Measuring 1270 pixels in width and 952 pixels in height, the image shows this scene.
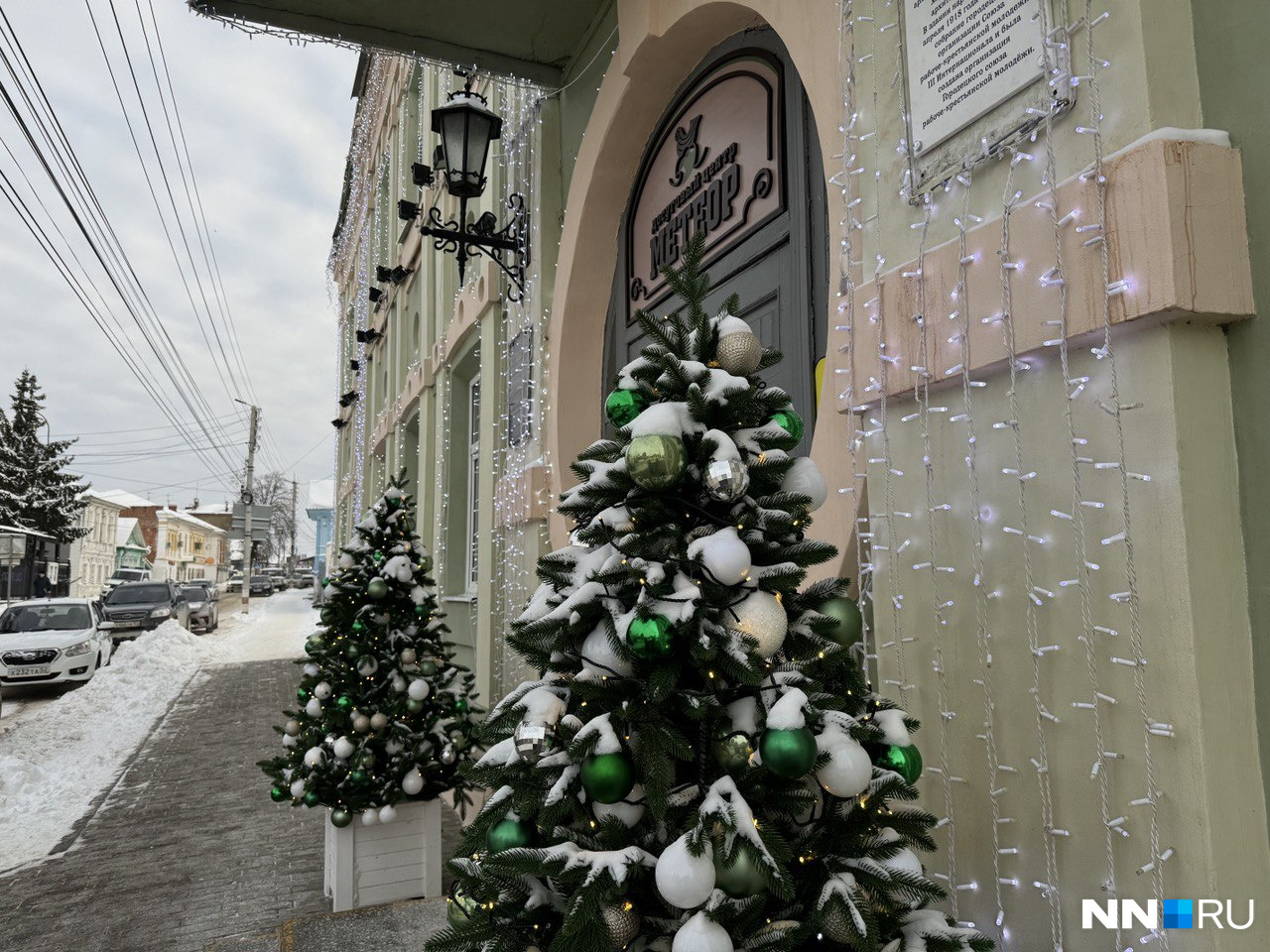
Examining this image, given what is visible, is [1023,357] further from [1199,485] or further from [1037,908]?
[1037,908]

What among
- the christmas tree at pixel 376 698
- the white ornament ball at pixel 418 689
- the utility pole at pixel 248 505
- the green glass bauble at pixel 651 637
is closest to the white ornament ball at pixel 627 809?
the green glass bauble at pixel 651 637

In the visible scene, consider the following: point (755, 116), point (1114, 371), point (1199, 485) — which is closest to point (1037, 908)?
point (1199, 485)

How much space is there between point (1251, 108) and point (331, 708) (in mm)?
4799

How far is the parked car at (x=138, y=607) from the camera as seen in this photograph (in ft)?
63.8

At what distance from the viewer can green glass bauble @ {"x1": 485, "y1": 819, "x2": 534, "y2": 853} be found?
174cm

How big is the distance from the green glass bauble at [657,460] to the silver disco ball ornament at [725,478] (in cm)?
7

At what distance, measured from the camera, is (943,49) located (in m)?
2.31

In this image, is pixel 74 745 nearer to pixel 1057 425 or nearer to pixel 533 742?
pixel 533 742

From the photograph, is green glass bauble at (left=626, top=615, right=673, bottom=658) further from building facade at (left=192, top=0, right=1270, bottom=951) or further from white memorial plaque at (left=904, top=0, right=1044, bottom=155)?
white memorial plaque at (left=904, top=0, right=1044, bottom=155)

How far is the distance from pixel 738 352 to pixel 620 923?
4.00 feet

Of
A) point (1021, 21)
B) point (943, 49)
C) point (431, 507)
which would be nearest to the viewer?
point (1021, 21)

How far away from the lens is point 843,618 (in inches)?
73.8

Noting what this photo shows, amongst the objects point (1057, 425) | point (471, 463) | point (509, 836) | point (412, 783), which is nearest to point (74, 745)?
point (471, 463)

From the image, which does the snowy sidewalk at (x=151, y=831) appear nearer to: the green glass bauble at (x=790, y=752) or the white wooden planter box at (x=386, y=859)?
the white wooden planter box at (x=386, y=859)
